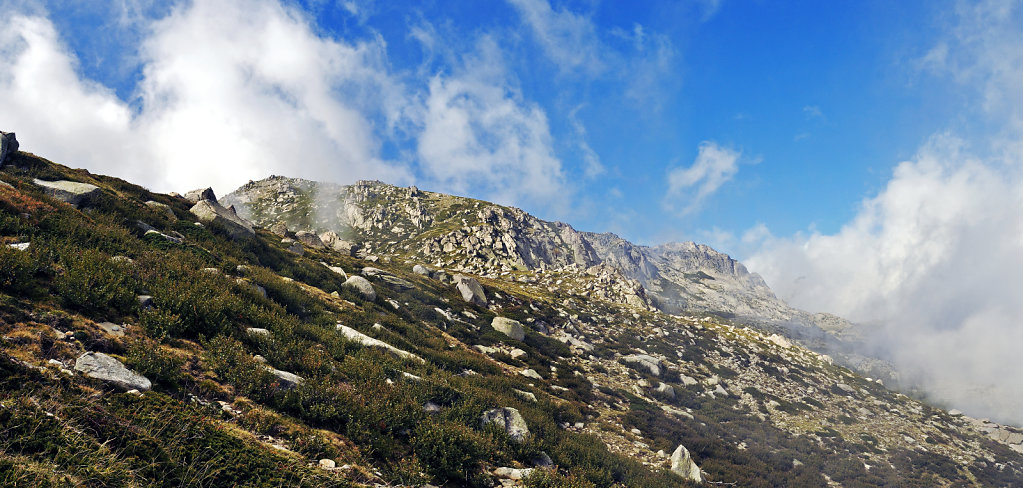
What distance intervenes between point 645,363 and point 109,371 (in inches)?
1278

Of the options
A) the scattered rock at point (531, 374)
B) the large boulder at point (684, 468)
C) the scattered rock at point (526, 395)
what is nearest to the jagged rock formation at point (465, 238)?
the scattered rock at point (531, 374)

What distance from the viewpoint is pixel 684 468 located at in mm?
14305

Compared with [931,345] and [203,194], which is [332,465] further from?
[931,345]

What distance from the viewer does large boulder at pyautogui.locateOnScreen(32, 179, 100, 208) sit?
14.0 metres

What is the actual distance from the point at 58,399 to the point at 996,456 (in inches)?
2170

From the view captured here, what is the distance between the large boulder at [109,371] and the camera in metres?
5.07

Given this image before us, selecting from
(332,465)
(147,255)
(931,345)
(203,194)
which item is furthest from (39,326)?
(931,345)

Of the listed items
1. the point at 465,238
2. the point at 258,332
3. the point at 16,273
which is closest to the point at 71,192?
the point at 16,273

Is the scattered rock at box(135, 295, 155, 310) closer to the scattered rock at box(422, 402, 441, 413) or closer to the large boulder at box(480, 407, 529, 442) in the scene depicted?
the scattered rock at box(422, 402, 441, 413)

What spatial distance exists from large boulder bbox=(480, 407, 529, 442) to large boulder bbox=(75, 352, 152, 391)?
23.4 feet

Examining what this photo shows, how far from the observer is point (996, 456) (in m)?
30.2

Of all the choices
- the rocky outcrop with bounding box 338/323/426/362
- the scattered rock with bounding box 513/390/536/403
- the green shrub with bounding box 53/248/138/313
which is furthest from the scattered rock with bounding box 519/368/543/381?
the green shrub with bounding box 53/248/138/313

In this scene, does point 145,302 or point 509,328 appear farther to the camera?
point 509,328

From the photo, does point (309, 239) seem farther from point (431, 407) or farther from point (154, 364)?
point (154, 364)
